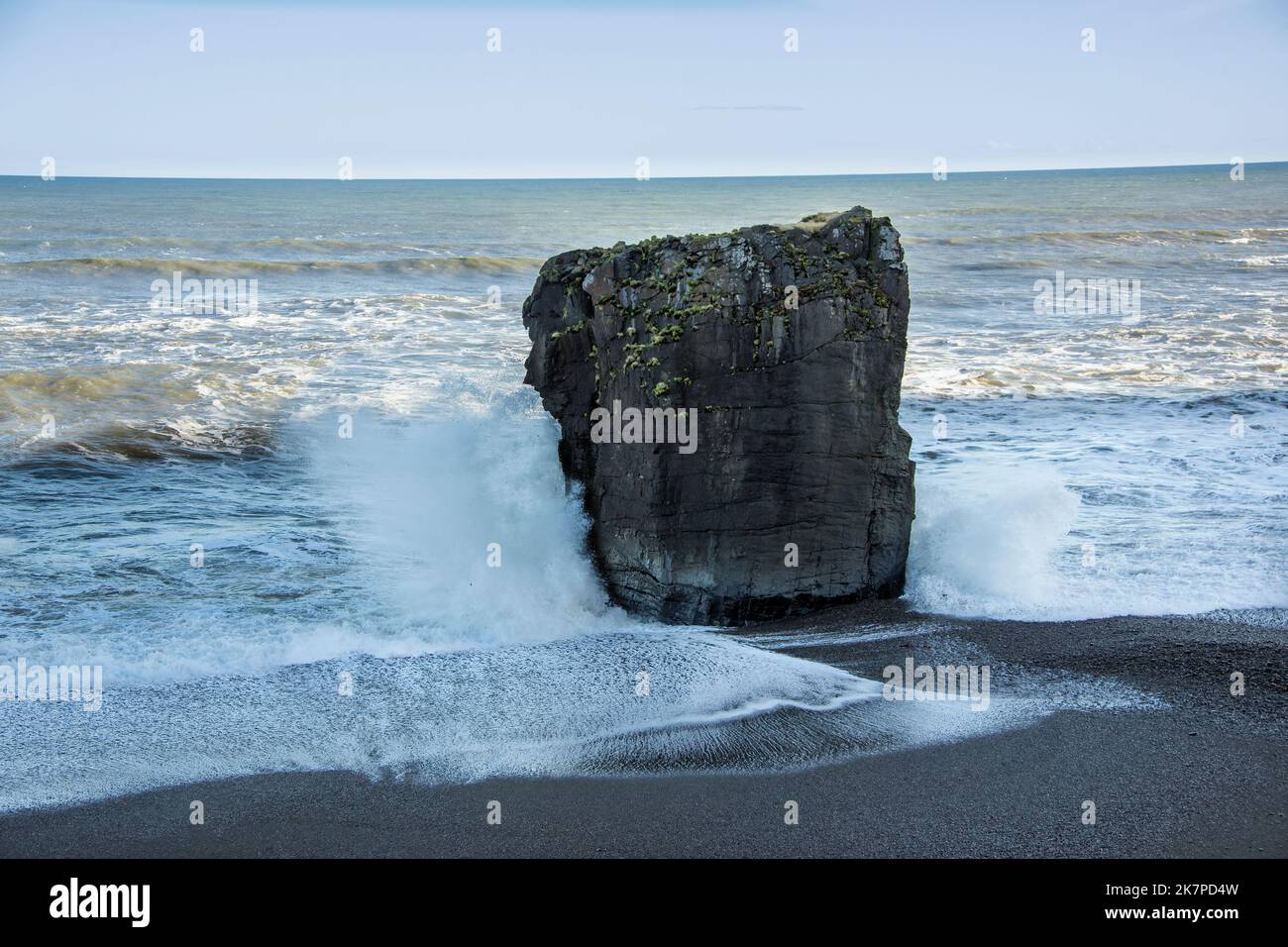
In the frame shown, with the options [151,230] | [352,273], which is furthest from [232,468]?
[151,230]

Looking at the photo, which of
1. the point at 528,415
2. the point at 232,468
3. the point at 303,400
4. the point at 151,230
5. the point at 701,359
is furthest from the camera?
the point at 151,230

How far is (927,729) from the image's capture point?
24.0 ft

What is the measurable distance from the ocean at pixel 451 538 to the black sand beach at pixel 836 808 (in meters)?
0.30

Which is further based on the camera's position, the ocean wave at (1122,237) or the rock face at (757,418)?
the ocean wave at (1122,237)

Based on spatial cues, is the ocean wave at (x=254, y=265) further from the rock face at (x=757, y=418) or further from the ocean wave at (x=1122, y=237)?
the rock face at (x=757, y=418)

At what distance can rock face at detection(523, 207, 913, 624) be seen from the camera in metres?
8.99

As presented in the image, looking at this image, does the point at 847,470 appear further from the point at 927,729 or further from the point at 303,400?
the point at 303,400

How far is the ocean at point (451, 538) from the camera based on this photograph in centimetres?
738

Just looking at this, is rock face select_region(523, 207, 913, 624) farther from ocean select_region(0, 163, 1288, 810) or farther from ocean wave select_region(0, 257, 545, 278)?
ocean wave select_region(0, 257, 545, 278)

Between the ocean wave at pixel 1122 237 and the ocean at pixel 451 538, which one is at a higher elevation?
the ocean wave at pixel 1122 237

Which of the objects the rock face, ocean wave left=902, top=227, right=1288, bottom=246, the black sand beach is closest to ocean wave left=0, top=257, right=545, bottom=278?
ocean wave left=902, top=227, right=1288, bottom=246

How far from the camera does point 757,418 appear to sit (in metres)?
8.98

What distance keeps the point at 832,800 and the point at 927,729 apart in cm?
117

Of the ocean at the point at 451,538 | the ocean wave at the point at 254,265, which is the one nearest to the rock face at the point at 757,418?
the ocean at the point at 451,538
